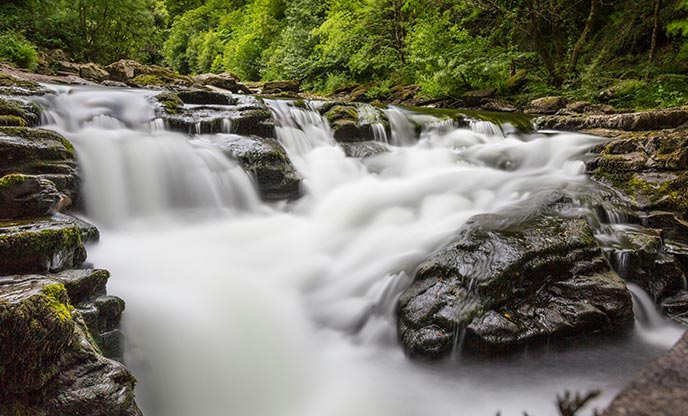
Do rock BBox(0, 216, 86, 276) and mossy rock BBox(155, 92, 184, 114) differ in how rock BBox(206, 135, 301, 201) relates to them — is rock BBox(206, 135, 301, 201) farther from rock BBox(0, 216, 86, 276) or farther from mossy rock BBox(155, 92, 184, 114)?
rock BBox(0, 216, 86, 276)

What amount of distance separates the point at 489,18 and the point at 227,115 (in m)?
10.5

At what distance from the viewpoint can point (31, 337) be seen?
175 centimetres

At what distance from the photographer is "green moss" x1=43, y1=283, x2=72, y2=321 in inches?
73.9

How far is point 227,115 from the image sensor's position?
6.55 meters

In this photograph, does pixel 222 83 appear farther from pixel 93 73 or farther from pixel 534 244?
pixel 534 244

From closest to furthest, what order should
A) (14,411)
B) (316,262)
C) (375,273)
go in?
(14,411) → (375,273) → (316,262)

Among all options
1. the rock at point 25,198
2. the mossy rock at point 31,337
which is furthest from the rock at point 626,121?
the rock at point 25,198

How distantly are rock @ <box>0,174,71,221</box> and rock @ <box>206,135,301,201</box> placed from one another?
2677mm

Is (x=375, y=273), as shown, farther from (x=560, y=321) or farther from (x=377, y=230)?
(x=560, y=321)

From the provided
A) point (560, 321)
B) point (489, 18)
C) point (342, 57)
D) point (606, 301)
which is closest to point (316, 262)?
point (560, 321)

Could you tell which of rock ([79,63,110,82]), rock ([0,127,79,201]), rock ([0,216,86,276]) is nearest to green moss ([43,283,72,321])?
rock ([0,216,86,276])

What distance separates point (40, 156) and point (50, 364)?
9.68 feet

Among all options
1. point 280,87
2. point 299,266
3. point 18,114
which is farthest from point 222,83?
point 299,266

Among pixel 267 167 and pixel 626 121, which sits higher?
pixel 626 121
